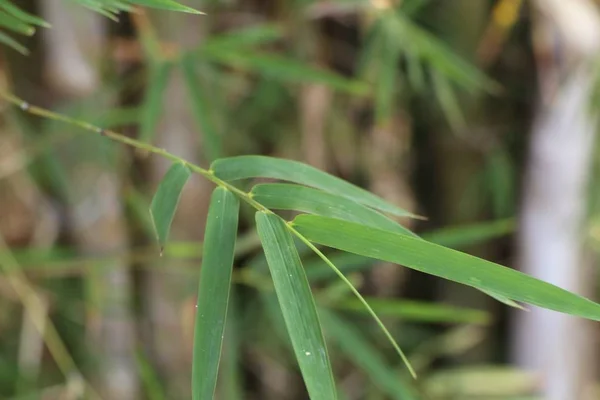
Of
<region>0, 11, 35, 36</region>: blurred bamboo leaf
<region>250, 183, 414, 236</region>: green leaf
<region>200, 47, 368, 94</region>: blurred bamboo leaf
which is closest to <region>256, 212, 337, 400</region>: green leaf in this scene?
<region>250, 183, 414, 236</region>: green leaf

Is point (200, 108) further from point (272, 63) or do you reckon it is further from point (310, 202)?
point (310, 202)

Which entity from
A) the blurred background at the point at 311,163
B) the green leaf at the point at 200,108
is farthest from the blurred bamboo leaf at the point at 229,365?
the green leaf at the point at 200,108

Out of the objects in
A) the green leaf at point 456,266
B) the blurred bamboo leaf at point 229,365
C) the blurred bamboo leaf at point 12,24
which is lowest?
the blurred bamboo leaf at point 229,365

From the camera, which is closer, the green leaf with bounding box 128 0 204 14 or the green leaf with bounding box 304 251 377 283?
the green leaf with bounding box 128 0 204 14

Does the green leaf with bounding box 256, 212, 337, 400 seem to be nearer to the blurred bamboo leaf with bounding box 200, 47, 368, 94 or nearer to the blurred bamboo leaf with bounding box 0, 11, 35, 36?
the blurred bamboo leaf with bounding box 0, 11, 35, 36

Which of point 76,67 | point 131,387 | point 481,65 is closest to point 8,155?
point 76,67

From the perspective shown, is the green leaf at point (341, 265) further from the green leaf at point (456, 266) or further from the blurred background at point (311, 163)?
the green leaf at point (456, 266)

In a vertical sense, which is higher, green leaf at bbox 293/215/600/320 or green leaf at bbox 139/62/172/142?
green leaf at bbox 139/62/172/142
